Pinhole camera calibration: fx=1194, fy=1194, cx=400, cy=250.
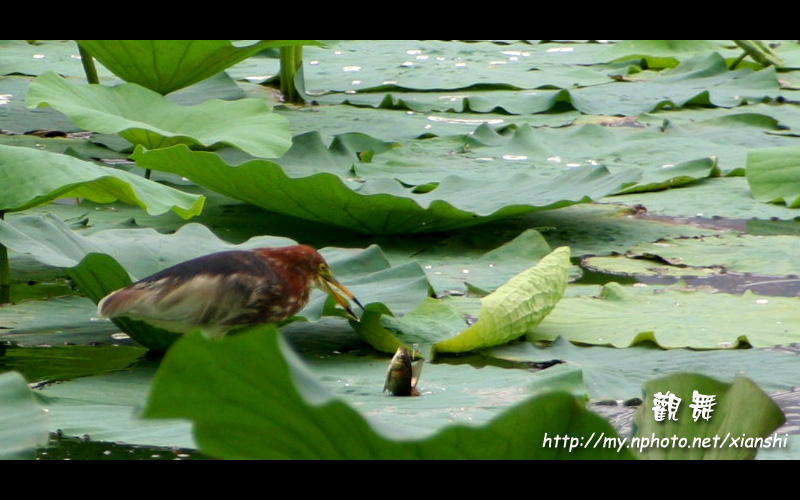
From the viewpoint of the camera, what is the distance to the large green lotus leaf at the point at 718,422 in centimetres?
112

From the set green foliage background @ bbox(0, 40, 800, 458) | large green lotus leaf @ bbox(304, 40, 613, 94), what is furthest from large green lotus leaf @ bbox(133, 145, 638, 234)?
large green lotus leaf @ bbox(304, 40, 613, 94)

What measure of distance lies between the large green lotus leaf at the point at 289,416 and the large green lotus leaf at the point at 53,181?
4.91 ft

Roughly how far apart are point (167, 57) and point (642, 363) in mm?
2218

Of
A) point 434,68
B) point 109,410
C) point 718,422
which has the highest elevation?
point 718,422

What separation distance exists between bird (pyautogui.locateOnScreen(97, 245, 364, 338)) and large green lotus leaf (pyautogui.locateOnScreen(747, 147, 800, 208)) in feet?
5.36

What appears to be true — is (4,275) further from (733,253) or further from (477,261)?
(733,253)

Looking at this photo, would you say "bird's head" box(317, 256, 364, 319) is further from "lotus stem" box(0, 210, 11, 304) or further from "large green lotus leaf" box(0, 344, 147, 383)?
"lotus stem" box(0, 210, 11, 304)

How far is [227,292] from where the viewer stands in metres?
2.13

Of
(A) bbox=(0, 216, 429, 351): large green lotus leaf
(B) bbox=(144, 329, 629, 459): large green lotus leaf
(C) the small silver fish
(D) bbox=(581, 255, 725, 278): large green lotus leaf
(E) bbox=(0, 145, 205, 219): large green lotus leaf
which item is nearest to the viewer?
(B) bbox=(144, 329, 629, 459): large green lotus leaf

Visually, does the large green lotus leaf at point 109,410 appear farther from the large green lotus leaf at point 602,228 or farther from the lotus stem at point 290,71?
the lotus stem at point 290,71

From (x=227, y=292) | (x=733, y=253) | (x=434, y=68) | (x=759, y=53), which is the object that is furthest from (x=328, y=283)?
(x=759, y=53)

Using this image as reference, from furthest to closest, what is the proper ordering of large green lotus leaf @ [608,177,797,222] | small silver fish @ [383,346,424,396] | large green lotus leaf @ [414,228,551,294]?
large green lotus leaf @ [608,177,797,222] → large green lotus leaf @ [414,228,551,294] → small silver fish @ [383,346,424,396]

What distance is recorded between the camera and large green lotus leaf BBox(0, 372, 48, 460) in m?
1.27
